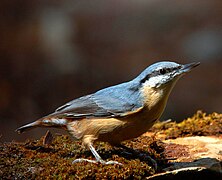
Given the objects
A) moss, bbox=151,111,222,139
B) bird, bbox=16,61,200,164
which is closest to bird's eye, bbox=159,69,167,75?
bird, bbox=16,61,200,164

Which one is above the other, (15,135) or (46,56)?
(46,56)

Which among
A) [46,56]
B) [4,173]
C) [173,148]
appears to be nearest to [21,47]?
[46,56]

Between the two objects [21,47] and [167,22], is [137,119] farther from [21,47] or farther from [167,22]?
[167,22]

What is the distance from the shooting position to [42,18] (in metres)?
9.10

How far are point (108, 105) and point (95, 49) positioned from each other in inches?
225

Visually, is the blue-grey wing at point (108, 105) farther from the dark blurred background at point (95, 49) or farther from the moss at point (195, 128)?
the dark blurred background at point (95, 49)

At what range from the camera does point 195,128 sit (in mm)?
4449

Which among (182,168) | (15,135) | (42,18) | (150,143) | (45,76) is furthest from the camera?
(42,18)

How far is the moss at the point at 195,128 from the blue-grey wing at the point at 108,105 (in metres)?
1.05

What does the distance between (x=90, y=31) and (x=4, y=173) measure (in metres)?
6.85

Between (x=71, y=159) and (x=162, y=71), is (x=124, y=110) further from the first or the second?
(x=71, y=159)

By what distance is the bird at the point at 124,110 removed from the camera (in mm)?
3299

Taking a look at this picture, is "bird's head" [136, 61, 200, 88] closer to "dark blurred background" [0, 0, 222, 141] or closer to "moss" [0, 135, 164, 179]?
"moss" [0, 135, 164, 179]

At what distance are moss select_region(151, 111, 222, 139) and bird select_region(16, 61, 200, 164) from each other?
41.3 inches
